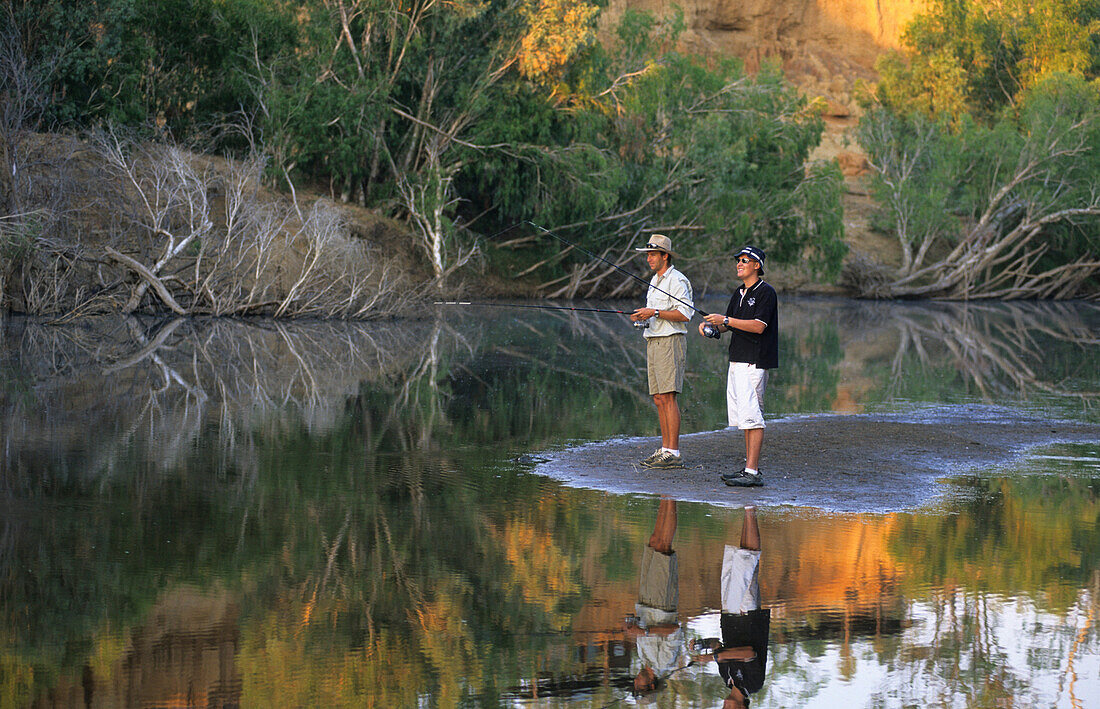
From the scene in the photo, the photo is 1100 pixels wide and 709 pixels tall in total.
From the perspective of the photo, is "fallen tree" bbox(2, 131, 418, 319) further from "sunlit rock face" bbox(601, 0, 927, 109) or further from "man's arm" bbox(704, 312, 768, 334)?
"sunlit rock face" bbox(601, 0, 927, 109)

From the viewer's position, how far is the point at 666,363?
36.9 ft

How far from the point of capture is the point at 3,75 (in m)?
27.2

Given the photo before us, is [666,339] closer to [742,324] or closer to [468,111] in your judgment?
[742,324]

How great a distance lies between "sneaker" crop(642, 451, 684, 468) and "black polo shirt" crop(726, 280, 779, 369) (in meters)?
1.08

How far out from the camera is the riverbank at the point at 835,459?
10.1m

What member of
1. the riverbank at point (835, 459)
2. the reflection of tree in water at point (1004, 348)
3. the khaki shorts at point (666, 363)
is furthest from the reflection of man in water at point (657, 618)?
the reflection of tree in water at point (1004, 348)

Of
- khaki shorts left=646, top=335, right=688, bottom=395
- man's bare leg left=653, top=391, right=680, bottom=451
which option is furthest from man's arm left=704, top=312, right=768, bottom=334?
man's bare leg left=653, top=391, right=680, bottom=451

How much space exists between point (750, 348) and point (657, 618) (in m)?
4.36

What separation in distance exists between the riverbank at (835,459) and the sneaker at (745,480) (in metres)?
0.06

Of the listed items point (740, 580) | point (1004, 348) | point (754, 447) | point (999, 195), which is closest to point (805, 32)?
point (999, 195)

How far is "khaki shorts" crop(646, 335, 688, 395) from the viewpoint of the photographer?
1120cm

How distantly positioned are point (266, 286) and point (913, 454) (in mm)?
17100

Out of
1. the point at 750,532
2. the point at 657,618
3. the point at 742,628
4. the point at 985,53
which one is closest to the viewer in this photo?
the point at 742,628

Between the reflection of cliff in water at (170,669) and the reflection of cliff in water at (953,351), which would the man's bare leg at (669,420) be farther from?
the reflection of cliff in water at (953,351)
